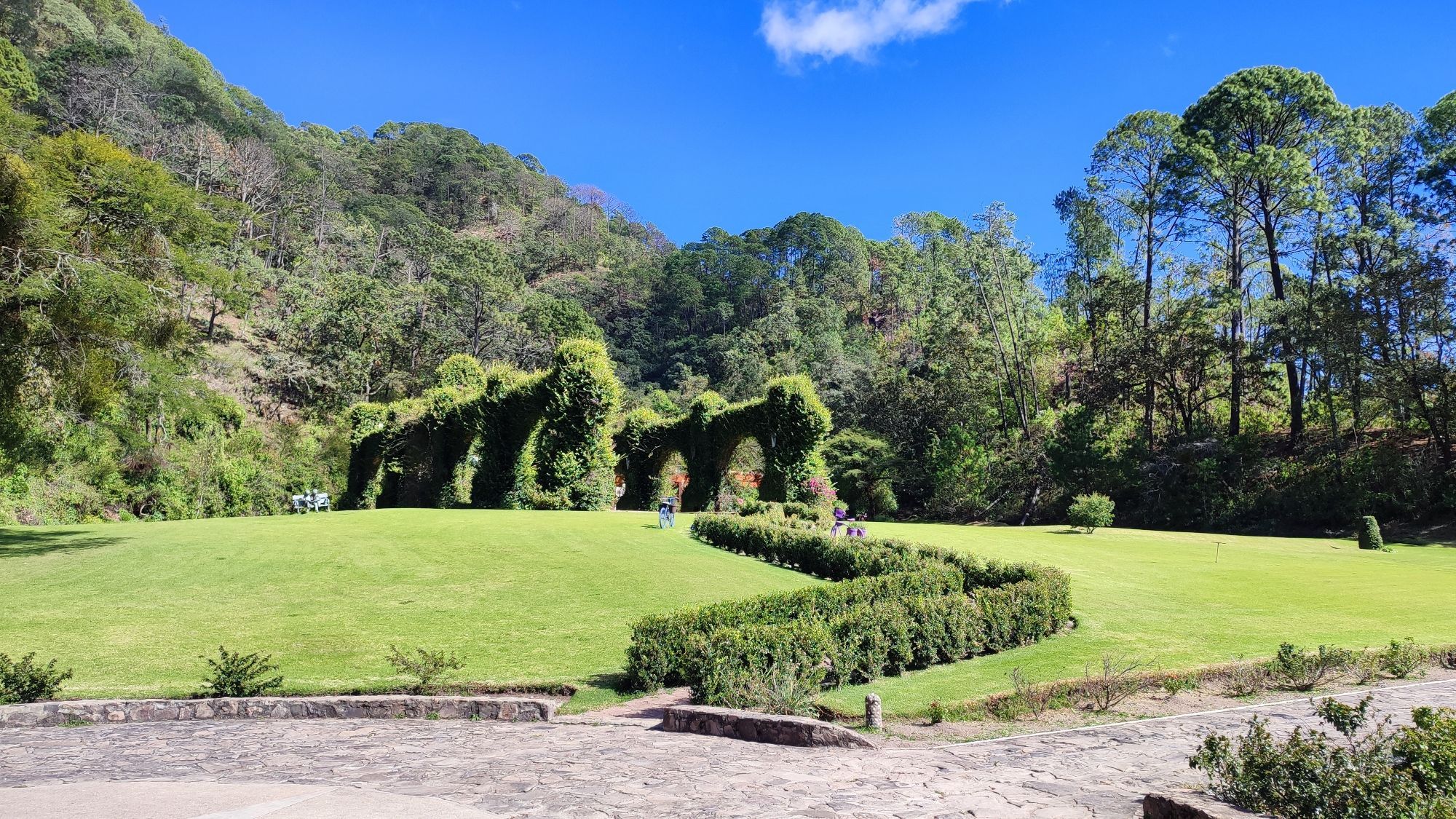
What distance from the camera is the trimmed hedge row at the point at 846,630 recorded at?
7785 mm

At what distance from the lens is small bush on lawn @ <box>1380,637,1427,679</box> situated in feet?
26.8

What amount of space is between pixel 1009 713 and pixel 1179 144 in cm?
3586

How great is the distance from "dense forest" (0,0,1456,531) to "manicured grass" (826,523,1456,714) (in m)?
11.1

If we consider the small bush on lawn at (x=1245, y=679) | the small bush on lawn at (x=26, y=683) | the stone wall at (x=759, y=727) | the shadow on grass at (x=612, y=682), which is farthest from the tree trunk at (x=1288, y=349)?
the small bush on lawn at (x=26, y=683)

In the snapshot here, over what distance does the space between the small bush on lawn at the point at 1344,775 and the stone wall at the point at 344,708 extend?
5.85 meters

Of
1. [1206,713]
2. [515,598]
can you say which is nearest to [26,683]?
[515,598]

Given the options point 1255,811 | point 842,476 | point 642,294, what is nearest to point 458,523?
point 1255,811

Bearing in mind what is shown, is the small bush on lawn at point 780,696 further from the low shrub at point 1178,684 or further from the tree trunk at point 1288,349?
the tree trunk at point 1288,349

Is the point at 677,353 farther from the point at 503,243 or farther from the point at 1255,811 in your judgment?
the point at 1255,811

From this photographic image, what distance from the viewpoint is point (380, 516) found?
74.0 ft

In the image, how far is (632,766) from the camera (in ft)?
17.8

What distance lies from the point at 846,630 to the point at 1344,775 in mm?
5256

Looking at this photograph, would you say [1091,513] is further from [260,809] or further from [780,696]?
[260,809]

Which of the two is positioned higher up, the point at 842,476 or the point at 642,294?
the point at 642,294
